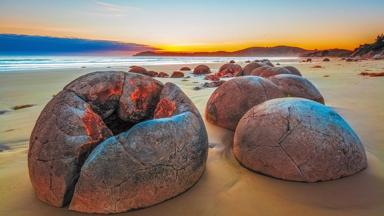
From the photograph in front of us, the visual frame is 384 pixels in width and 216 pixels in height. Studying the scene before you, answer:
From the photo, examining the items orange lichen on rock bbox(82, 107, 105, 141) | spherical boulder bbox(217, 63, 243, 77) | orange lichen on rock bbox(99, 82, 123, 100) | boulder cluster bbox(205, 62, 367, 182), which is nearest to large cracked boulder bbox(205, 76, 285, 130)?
boulder cluster bbox(205, 62, 367, 182)

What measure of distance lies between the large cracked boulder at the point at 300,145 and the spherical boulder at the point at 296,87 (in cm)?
225

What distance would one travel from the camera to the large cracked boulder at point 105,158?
236 cm

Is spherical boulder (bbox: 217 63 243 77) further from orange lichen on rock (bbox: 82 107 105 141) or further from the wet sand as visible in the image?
orange lichen on rock (bbox: 82 107 105 141)

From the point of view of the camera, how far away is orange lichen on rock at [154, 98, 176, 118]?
3.07 meters

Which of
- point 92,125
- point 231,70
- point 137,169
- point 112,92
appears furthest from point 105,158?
point 231,70

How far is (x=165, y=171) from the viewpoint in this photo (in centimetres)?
249

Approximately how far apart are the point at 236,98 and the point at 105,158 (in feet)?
8.67

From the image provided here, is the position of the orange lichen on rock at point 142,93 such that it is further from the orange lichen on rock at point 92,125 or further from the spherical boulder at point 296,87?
the spherical boulder at point 296,87

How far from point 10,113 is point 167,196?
5.25 meters

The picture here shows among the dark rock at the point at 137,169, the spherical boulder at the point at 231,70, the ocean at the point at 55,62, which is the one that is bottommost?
the ocean at the point at 55,62

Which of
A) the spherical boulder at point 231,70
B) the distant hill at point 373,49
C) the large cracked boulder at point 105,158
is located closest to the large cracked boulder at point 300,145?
the large cracked boulder at point 105,158

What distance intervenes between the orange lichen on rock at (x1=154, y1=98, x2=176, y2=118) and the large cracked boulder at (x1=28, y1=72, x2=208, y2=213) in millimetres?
150

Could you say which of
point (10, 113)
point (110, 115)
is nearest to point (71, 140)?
point (110, 115)

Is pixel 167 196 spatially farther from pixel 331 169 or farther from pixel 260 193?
pixel 331 169
